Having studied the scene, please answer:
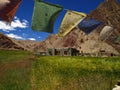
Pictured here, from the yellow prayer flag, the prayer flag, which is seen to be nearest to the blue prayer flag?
the yellow prayer flag

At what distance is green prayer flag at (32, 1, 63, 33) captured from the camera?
11.8 meters

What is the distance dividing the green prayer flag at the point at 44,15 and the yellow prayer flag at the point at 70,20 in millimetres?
507

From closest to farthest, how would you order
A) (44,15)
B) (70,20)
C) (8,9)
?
1. (8,9)
2. (44,15)
3. (70,20)

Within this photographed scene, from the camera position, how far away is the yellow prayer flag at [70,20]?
490 inches

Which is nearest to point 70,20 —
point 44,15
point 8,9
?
point 44,15

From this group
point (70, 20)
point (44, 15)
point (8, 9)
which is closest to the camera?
point (8, 9)

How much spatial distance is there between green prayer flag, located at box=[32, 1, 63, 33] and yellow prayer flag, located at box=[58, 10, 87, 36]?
51cm

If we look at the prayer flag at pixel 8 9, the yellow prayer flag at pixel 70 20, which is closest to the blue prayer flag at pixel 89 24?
the yellow prayer flag at pixel 70 20

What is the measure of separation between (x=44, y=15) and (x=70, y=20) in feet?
3.79

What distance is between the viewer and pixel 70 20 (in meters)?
12.5

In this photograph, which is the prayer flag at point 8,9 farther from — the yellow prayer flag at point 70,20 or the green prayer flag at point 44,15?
the yellow prayer flag at point 70,20

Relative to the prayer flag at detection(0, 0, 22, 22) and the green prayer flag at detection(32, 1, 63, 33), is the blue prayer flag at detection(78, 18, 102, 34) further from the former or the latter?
the prayer flag at detection(0, 0, 22, 22)

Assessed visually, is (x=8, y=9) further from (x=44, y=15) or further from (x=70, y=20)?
(x=70, y=20)

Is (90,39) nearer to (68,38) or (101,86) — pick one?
(68,38)
